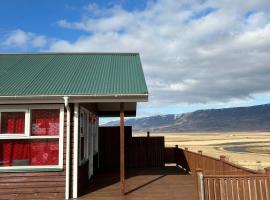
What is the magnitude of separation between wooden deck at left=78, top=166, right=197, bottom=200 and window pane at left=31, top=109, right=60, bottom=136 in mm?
2028

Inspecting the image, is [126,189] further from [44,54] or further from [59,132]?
[44,54]

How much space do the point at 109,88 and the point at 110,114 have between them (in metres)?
8.78

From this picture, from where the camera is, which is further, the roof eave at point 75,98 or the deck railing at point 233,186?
the roof eave at point 75,98

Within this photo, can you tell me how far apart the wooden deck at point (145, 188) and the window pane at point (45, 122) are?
6.65 ft

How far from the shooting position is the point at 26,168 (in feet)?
32.6

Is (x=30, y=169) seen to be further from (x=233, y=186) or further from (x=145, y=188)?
(x=233, y=186)

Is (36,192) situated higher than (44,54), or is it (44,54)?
(44,54)

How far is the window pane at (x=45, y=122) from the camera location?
402 inches

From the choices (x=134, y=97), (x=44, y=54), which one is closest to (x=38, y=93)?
(x=134, y=97)

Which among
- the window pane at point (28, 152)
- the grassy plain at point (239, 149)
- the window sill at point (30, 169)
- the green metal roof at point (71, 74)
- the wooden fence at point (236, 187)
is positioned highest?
the green metal roof at point (71, 74)

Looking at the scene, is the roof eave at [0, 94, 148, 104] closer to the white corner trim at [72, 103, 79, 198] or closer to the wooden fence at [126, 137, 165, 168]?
the white corner trim at [72, 103, 79, 198]

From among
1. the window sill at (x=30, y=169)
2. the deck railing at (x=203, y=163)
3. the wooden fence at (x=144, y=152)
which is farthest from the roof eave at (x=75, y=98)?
the wooden fence at (x=144, y=152)

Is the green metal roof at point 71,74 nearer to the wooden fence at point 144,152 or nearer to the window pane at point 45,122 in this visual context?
the window pane at point 45,122

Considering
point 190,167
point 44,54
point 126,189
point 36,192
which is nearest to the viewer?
point 36,192
